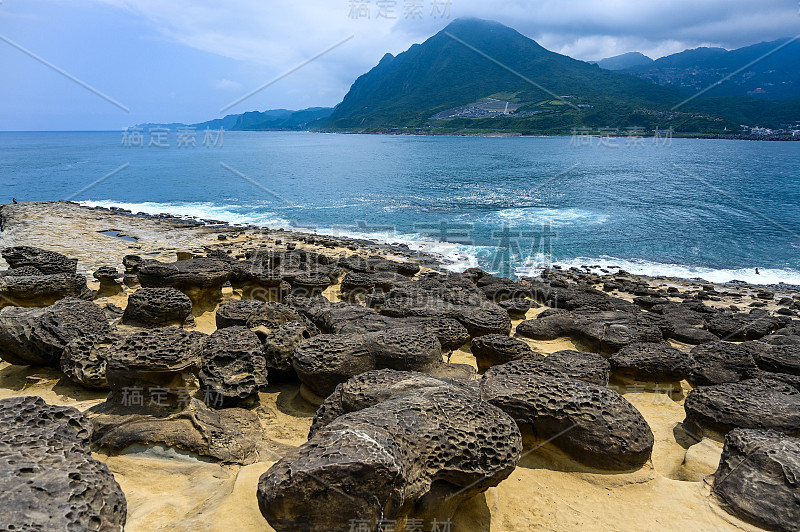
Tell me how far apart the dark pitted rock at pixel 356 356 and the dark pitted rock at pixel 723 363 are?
394 cm

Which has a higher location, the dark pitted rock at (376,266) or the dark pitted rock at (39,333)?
the dark pitted rock at (39,333)

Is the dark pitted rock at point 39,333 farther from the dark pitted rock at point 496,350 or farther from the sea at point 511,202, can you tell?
the sea at point 511,202

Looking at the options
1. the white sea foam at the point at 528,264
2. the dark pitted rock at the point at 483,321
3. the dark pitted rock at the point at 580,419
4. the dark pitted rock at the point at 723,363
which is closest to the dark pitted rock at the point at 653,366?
the dark pitted rock at the point at 723,363

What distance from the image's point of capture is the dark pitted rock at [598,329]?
875 cm

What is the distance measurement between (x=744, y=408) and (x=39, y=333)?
791cm

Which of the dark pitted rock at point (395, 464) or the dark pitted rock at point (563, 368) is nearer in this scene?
the dark pitted rock at point (395, 464)

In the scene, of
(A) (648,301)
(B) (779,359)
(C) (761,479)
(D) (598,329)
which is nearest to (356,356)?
(C) (761,479)

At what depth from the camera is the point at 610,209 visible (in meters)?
35.4

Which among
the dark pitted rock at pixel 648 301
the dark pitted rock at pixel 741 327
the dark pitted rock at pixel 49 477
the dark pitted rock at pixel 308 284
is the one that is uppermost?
the dark pitted rock at pixel 49 477

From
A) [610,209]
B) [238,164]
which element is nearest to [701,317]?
[610,209]

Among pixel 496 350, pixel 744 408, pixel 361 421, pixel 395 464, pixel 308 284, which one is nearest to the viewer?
pixel 395 464

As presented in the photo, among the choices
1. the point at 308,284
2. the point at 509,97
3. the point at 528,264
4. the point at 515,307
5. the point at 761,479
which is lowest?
the point at 528,264

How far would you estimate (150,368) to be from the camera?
183 inches

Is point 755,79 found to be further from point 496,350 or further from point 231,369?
point 231,369
